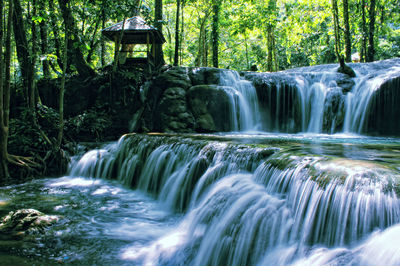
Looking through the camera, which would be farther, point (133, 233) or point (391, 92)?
point (391, 92)

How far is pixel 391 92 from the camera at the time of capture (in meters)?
9.91

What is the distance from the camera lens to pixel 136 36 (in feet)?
50.9

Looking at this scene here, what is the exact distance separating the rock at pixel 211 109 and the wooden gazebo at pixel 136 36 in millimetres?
3591

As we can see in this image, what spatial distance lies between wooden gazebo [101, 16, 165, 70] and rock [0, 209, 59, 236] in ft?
31.1

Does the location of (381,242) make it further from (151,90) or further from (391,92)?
(151,90)

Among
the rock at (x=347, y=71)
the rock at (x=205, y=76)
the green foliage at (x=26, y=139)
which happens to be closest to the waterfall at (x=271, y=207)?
the green foliage at (x=26, y=139)

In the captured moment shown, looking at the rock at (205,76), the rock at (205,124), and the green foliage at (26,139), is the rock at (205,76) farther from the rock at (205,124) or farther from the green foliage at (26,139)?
the green foliage at (26,139)

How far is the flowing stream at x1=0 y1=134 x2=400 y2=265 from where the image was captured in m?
3.08

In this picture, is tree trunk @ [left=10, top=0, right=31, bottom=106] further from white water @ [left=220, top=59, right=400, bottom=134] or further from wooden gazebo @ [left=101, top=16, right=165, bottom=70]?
white water @ [left=220, top=59, right=400, bottom=134]

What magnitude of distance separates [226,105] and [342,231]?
880 centimetres

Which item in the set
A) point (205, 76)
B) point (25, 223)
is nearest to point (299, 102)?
point (205, 76)

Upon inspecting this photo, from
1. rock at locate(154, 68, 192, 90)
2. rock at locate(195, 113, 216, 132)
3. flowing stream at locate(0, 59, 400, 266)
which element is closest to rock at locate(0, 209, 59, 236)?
flowing stream at locate(0, 59, 400, 266)

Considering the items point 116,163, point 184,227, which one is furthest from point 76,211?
point 116,163

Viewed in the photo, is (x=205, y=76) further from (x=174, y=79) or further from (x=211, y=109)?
(x=211, y=109)
